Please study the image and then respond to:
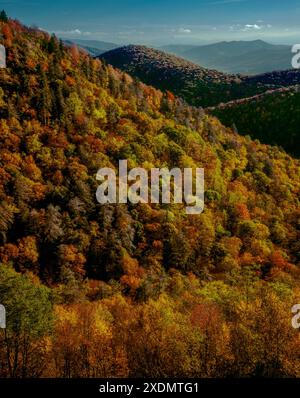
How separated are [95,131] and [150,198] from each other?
3547cm

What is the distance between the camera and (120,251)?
132625mm

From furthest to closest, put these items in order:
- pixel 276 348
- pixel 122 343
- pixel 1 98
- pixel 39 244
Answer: pixel 1 98, pixel 39 244, pixel 122 343, pixel 276 348

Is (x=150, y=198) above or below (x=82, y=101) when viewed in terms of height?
below

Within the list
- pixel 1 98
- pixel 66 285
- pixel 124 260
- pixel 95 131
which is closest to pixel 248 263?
pixel 124 260

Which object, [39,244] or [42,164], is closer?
[39,244]

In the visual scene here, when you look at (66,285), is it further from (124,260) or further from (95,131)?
(95,131)

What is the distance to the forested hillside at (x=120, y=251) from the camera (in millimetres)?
59094

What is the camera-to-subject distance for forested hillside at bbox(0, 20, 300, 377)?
59.1 m

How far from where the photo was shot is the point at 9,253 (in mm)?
123000

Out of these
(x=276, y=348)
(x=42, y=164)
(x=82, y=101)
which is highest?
(x=82, y=101)
